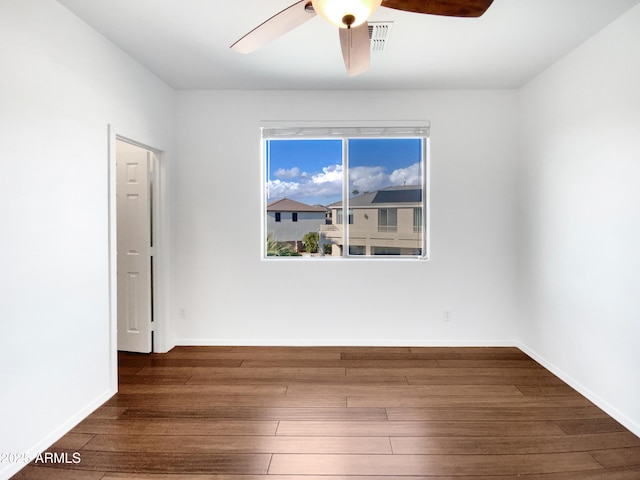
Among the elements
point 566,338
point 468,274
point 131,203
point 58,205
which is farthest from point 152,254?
point 566,338

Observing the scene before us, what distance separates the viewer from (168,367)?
10.2 feet

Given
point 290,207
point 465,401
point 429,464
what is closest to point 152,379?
point 290,207

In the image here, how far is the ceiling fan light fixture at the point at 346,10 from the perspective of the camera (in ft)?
4.15

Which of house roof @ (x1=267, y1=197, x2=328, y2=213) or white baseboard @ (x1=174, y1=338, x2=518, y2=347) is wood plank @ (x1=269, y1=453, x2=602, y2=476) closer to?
white baseboard @ (x1=174, y1=338, x2=518, y2=347)

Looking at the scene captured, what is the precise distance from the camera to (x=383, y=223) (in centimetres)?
373

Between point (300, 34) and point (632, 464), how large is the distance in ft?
10.4

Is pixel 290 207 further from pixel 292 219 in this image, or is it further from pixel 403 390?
pixel 403 390

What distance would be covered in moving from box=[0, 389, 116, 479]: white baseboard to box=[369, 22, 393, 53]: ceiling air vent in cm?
305

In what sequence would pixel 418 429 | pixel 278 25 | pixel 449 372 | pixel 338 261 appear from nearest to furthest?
pixel 278 25
pixel 418 429
pixel 449 372
pixel 338 261

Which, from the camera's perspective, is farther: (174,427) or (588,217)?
(588,217)

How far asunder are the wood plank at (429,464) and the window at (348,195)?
203 centimetres

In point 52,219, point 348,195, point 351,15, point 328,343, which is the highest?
→ point 351,15

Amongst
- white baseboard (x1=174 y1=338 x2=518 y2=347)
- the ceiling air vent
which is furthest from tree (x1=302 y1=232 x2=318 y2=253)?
the ceiling air vent

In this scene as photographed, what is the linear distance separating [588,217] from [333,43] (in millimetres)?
2195
